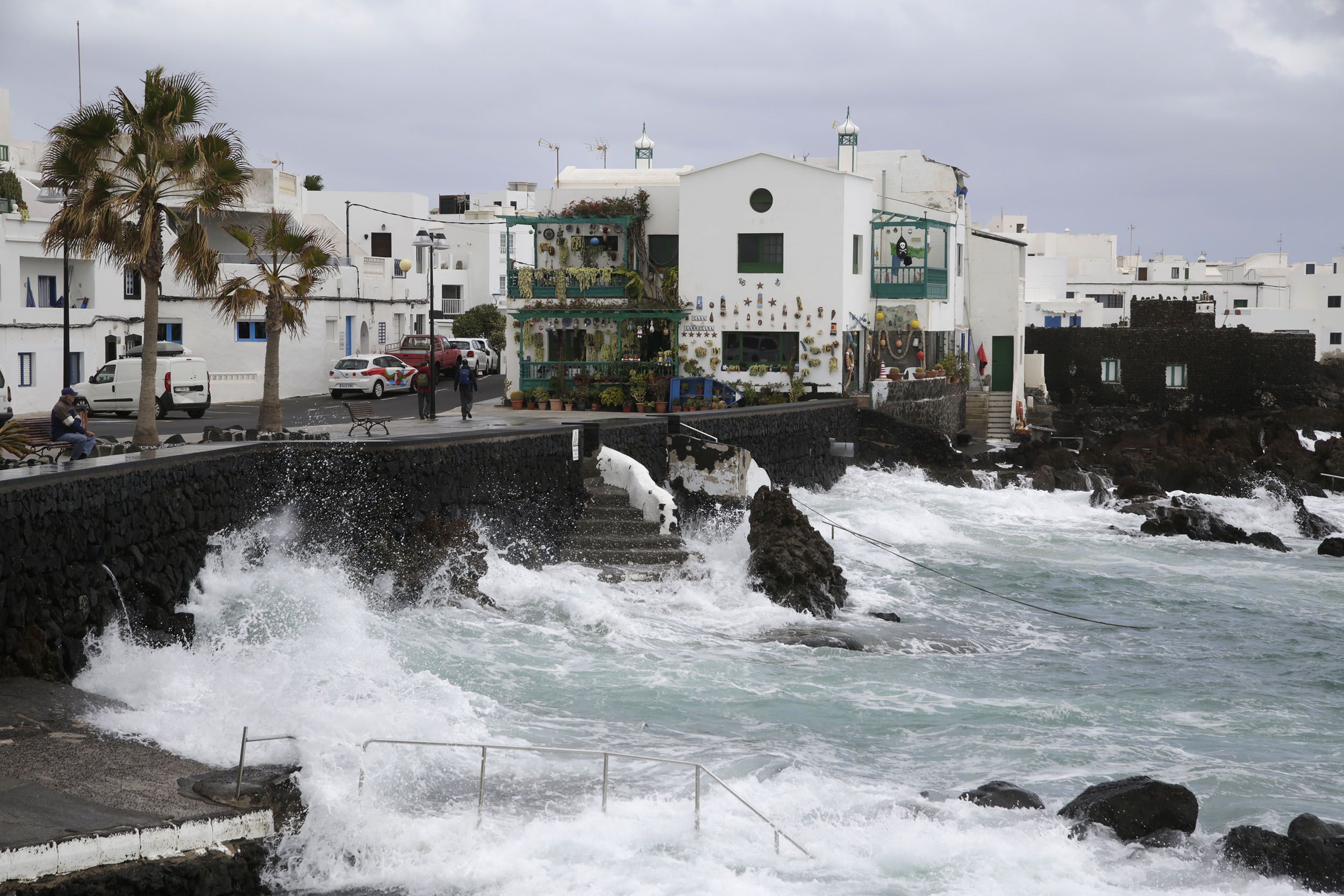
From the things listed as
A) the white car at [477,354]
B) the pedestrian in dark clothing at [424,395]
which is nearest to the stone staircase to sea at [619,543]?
the pedestrian in dark clothing at [424,395]

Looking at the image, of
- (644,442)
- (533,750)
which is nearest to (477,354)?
(644,442)

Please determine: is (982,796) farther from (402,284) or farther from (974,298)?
(402,284)

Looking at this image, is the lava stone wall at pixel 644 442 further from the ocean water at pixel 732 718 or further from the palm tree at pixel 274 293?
the palm tree at pixel 274 293

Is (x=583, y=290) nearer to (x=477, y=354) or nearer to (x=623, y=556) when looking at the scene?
(x=477, y=354)

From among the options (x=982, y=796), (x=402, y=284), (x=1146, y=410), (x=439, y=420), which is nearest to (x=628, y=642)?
(x=982, y=796)

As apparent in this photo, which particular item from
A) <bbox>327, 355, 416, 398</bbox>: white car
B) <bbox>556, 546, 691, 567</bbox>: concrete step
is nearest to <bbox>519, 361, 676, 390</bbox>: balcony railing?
<bbox>327, 355, 416, 398</bbox>: white car

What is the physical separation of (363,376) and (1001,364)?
2301cm

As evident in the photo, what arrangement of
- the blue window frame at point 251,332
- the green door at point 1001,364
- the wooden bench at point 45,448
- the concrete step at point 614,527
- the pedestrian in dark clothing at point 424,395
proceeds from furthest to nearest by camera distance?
1. the green door at point 1001,364
2. the blue window frame at point 251,332
3. the pedestrian in dark clothing at point 424,395
4. the concrete step at point 614,527
5. the wooden bench at point 45,448

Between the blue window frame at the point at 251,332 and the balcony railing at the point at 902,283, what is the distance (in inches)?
767

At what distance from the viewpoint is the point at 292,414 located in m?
34.2

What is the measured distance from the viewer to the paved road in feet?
94.0

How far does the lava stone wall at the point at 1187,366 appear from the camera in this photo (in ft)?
196

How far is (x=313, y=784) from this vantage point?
9.99 meters

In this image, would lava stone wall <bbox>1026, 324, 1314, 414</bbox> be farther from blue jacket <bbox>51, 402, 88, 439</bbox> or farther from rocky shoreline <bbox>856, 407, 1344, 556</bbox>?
blue jacket <bbox>51, 402, 88, 439</bbox>
